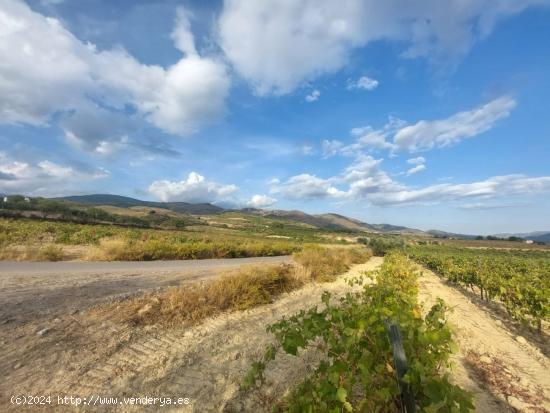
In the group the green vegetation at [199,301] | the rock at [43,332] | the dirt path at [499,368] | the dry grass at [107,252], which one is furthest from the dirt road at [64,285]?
the dirt path at [499,368]

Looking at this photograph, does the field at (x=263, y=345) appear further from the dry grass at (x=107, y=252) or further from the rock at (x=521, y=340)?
the dry grass at (x=107, y=252)

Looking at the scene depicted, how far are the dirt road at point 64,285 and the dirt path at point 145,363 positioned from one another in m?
0.94

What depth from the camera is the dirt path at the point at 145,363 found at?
166 inches

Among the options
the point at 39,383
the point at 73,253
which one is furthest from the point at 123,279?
the point at 73,253

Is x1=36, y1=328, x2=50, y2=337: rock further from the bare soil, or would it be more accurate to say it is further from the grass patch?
the grass patch

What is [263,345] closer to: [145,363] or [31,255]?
[145,363]

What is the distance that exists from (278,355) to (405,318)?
9.98 feet

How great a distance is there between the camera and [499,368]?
557 centimetres

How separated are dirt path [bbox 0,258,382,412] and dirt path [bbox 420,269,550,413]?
8.53ft

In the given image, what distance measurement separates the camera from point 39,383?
4.20 m

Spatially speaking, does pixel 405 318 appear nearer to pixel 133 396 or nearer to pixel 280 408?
pixel 280 408

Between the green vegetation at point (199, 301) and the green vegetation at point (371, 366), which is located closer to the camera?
the green vegetation at point (371, 366)

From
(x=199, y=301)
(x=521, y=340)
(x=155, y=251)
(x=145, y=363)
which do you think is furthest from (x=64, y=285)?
(x=521, y=340)

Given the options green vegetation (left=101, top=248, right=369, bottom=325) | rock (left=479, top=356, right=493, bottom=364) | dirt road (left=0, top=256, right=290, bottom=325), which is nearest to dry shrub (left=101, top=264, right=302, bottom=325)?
green vegetation (left=101, top=248, right=369, bottom=325)
